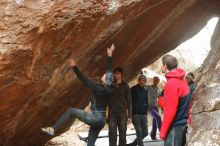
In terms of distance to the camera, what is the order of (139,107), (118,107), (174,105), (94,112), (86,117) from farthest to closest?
(139,107)
(118,107)
(94,112)
(86,117)
(174,105)

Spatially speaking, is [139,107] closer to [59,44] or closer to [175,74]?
[59,44]

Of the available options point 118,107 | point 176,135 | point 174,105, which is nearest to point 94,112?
point 118,107

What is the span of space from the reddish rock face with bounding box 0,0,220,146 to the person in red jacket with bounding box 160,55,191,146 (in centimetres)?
191

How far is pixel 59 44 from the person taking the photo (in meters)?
7.67

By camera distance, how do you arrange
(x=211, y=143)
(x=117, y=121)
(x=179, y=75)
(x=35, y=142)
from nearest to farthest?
1. (x=179, y=75)
2. (x=211, y=143)
3. (x=117, y=121)
4. (x=35, y=142)

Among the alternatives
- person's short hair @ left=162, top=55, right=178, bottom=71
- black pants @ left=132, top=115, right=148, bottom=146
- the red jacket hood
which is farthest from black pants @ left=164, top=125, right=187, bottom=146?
black pants @ left=132, top=115, right=148, bottom=146

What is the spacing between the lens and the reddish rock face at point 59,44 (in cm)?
716

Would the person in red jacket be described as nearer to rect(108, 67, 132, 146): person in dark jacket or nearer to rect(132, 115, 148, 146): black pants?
rect(108, 67, 132, 146): person in dark jacket

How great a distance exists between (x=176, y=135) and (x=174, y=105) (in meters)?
0.51

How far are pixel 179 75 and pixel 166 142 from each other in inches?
41.3

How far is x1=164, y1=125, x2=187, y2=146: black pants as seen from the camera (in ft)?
21.0

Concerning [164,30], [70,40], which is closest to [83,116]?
[70,40]

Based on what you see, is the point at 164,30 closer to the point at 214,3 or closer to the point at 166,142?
the point at 214,3

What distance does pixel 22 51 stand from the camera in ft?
23.6
